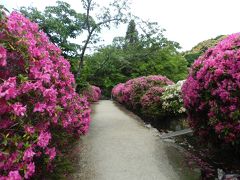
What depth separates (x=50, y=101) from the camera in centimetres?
289

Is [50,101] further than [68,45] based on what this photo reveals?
No

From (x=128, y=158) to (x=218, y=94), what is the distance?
6.99ft

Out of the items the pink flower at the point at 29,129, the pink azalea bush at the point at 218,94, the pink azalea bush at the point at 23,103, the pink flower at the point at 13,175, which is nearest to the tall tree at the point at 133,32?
the pink azalea bush at the point at 218,94

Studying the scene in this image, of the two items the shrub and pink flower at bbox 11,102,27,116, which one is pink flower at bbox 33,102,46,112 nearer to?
pink flower at bbox 11,102,27,116

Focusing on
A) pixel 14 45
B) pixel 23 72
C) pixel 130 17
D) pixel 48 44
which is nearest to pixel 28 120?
pixel 23 72

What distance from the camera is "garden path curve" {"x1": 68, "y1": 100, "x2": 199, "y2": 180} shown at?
4191 millimetres

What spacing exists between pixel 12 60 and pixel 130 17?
25.3 ft

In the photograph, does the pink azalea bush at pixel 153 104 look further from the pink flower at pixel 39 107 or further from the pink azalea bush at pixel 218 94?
the pink flower at pixel 39 107

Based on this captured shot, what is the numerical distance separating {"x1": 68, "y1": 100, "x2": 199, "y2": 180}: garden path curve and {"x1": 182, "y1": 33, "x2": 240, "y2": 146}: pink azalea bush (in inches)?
32.6

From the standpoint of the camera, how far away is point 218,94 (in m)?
3.90

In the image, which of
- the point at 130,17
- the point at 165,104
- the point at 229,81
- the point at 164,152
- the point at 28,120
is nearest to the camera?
the point at 28,120

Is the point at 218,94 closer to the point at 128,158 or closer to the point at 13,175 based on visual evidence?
the point at 128,158

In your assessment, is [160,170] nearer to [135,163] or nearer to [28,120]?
[135,163]

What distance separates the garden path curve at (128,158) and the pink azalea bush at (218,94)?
2.71ft
